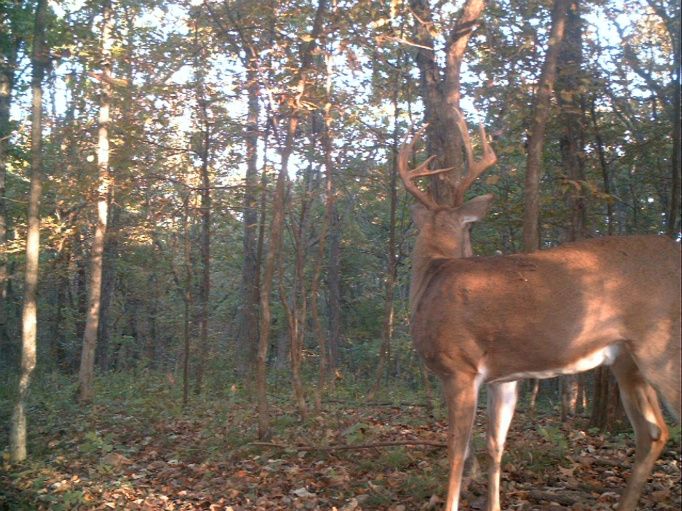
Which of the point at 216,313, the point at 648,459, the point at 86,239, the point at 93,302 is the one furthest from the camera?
the point at 216,313

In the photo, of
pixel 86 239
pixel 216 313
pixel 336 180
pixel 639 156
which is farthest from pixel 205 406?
pixel 216 313

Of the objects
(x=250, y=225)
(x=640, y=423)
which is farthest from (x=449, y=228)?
(x=250, y=225)

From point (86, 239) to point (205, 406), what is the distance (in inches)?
466

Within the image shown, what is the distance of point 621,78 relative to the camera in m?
10.8

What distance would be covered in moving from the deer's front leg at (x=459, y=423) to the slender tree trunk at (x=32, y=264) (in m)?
7.55

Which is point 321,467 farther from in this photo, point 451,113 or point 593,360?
point 451,113

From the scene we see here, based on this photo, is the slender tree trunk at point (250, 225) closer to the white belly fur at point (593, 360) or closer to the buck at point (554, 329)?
the buck at point (554, 329)

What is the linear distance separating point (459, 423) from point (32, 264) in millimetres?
7911

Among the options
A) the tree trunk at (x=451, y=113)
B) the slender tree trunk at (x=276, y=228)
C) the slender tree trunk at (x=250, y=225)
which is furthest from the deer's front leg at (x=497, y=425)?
the slender tree trunk at (x=250, y=225)

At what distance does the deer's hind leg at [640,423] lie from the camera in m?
5.48

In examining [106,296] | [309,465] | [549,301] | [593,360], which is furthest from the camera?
[106,296]

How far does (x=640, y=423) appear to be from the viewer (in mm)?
5602

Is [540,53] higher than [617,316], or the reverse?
[540,53]

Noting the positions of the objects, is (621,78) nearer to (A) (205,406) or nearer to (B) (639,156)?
(B) (639,156)
